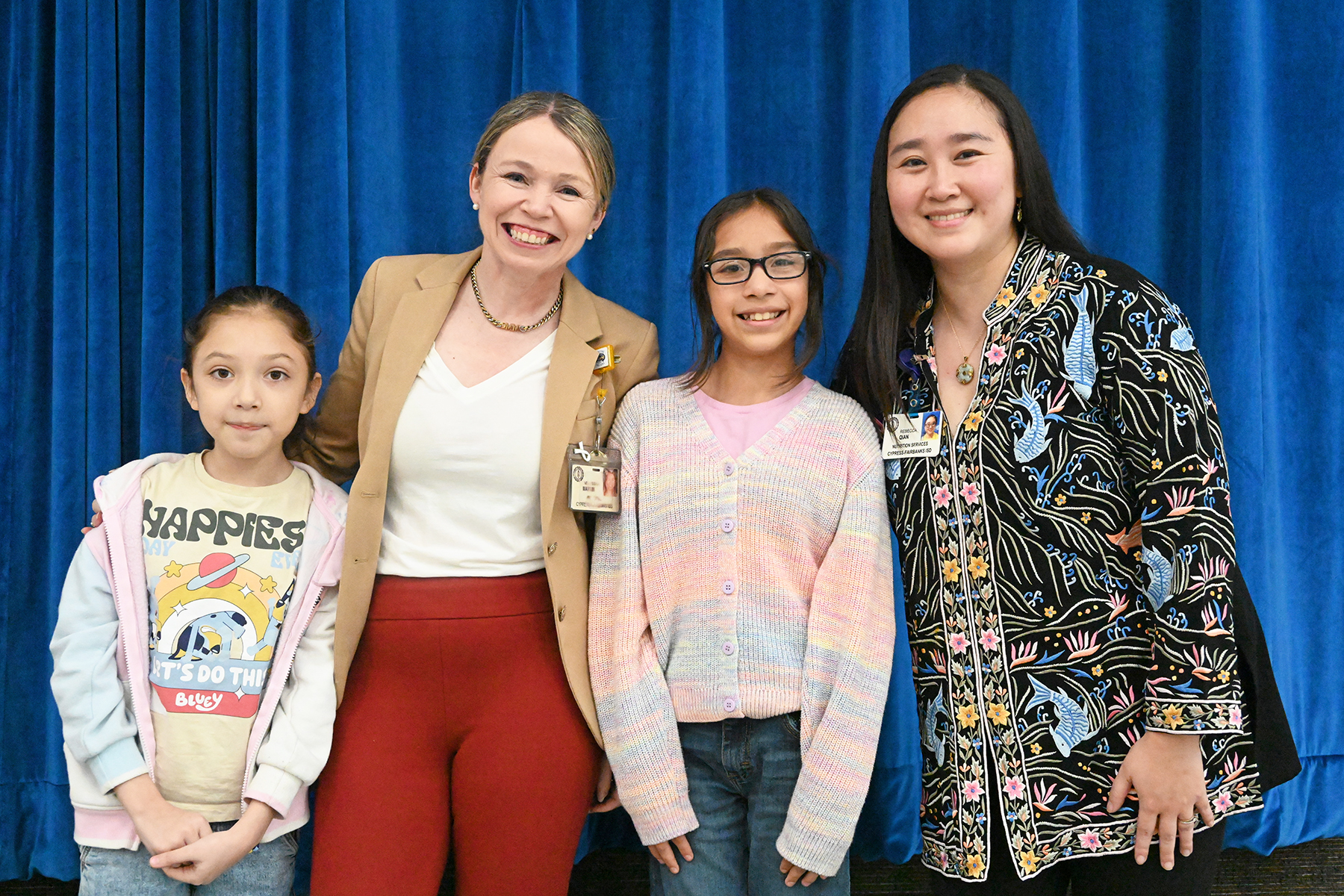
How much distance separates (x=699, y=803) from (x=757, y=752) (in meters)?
0.13

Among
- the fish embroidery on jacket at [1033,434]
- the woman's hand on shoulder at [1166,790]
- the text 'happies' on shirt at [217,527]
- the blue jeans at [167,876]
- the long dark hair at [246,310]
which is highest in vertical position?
the long dark hair at [246,310]

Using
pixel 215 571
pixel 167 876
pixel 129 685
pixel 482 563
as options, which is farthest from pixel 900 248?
pixel 167 876

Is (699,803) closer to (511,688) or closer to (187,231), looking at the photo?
(511,688)

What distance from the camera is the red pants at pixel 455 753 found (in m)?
1.52

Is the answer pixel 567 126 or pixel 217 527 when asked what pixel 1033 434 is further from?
pixel 217 527

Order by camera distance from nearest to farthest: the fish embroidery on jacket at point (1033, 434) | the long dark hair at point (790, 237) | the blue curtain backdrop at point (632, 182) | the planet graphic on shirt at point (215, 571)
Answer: the fish embroidery on jacket at point (1033, 434) < the planet graphic on shirt at point (215, 571) < the long dark hair at point (790, 237) < the blue curtain backdrop at point (632, 182)

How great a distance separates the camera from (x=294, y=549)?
160cm

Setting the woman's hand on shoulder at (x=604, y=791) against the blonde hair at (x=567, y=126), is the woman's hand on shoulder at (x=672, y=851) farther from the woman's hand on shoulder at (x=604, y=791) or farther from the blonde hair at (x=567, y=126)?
the blonde hair at (x=567, y=126)

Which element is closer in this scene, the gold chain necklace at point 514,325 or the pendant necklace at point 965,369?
the pendant necklace at point 965,369

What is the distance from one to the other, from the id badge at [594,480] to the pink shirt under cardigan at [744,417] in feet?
0.63

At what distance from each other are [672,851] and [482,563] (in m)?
0.58

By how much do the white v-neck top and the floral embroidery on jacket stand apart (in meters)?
0.71

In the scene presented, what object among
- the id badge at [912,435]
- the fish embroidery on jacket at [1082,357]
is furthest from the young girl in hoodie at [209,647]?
the fish embroidery on jacket at [1082,357]

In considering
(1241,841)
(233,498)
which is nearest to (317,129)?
(233,498)
